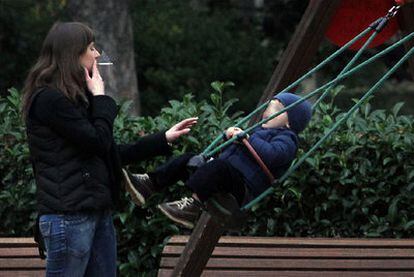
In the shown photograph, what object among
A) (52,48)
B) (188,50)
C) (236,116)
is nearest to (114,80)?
(188,50)

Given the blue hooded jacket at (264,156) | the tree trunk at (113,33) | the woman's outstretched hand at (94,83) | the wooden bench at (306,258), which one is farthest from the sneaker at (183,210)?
the tree trunk at (113,33)

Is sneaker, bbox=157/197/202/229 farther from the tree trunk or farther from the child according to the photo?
the tree trunk

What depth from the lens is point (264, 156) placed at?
4.98 m

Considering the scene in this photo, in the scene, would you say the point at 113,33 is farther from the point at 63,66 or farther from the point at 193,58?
the point at 63,66

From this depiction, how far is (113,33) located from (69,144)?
6192mm

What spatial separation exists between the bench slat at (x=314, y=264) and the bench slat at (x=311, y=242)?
0.32 feet

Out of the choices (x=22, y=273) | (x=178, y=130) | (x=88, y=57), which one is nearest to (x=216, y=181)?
(x=178, y=130)

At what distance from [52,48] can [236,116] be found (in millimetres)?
2293

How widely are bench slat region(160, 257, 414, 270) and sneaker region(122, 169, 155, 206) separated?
1185mm

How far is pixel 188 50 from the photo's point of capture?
12.9 meters

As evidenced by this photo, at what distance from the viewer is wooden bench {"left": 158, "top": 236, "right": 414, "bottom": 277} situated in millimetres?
6379

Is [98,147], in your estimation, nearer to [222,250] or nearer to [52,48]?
[52,48]

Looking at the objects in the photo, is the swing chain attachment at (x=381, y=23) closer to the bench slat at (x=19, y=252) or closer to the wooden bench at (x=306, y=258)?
the wooden bench at (x=306, y=258)

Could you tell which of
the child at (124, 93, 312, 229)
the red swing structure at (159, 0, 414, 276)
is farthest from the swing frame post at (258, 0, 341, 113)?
the child at (124, 93, 312, 229)
